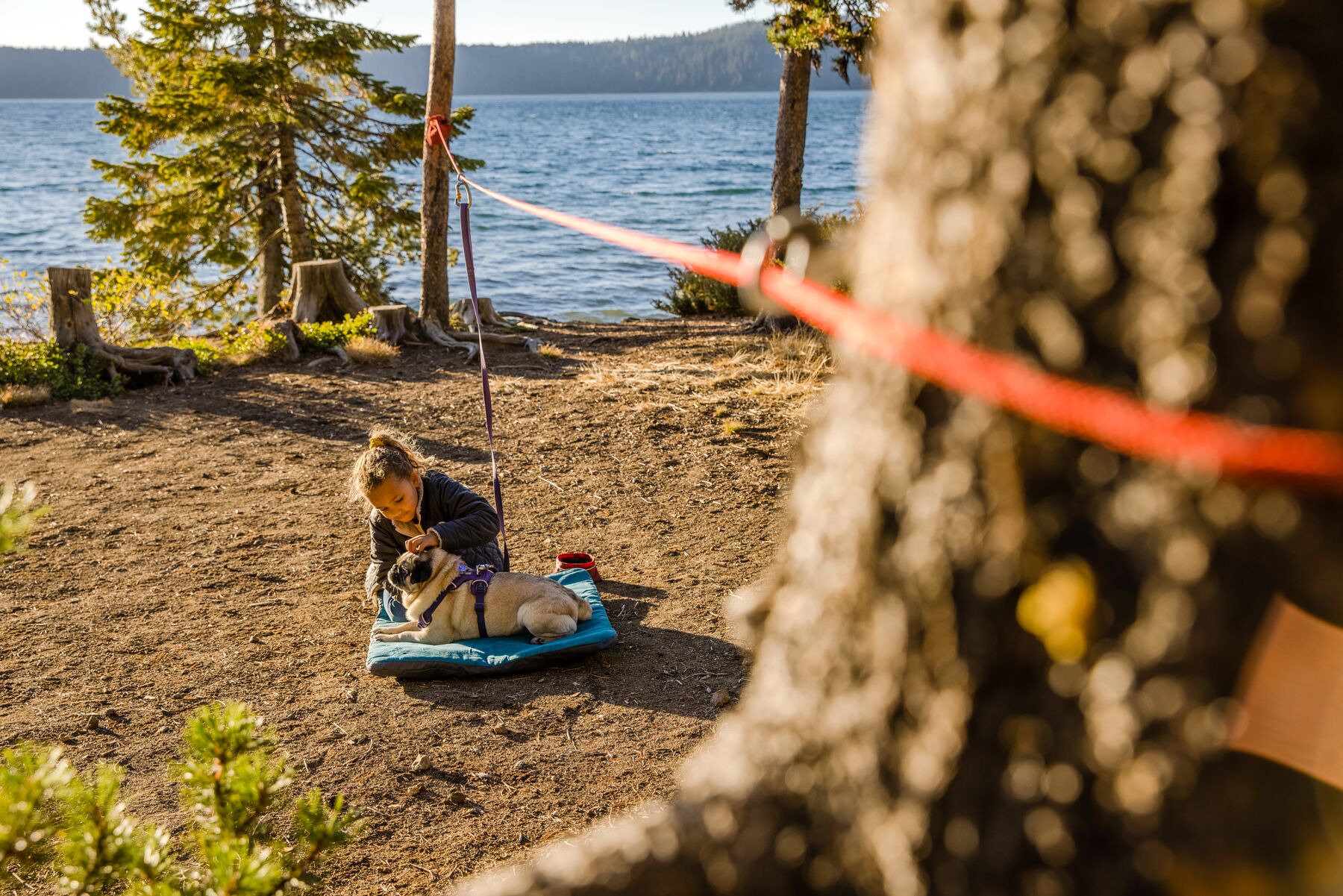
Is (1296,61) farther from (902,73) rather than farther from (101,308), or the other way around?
(101,308)

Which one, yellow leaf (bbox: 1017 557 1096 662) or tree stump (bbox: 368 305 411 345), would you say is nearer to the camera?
yellow leaf (bbox: 1017 557 1096 662)

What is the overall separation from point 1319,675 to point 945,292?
39cm

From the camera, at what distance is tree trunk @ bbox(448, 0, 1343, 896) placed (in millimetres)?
678

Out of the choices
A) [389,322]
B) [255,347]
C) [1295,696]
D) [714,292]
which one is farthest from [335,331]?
[1295,696]

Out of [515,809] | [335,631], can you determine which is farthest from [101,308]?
[515,809]

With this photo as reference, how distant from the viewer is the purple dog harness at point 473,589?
→ 14.6 feet

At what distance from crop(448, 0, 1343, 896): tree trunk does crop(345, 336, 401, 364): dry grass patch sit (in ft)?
32.4

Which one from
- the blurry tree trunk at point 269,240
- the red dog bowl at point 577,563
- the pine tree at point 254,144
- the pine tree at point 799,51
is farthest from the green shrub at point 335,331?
the red dog bowl at point 577,563

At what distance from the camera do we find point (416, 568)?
4418 mm

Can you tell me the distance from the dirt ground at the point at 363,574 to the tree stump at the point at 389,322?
2.90 feet

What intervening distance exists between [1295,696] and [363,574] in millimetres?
5334

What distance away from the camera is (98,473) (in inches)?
280

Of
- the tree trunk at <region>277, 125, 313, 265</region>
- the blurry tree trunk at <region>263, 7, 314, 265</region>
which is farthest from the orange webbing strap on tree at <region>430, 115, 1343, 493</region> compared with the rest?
the blurry tree trunk at <region>263, 7, 314, 265</region>

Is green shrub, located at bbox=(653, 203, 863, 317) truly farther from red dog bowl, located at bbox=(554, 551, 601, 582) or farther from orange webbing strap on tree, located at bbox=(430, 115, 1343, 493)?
orange webbing strap on tree, located at bbox=(430, 115, 1343, 493)
